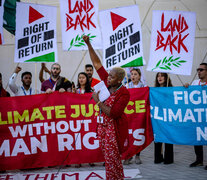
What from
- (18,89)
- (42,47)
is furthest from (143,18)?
(18,89)

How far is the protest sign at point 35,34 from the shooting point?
20.3 ft

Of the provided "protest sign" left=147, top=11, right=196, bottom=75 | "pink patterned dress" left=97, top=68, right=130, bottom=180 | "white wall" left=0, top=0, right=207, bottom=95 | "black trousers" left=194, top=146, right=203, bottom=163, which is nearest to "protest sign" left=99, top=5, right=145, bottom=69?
"protest sign" left=147, top=11, right=196, bottom=75

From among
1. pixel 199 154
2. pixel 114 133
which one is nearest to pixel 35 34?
pixel 114 133

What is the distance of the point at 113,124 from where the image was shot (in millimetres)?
3881

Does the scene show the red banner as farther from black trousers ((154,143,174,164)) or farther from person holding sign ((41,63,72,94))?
person holding sign ((41,63,72,94))

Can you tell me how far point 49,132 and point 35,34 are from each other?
192 centimetres

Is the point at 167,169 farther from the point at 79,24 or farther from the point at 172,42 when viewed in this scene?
the point at 79,24

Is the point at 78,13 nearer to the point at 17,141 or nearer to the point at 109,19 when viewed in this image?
the point at 109,19

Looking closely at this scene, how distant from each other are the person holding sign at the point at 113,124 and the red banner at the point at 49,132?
5.86ft

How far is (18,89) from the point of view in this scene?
6.16 meters

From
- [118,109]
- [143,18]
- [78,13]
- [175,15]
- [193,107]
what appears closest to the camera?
[118,109]

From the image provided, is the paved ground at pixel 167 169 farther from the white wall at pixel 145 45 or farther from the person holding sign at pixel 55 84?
the white wall at pixel 145 45

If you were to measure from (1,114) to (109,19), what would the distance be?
8.52 ft

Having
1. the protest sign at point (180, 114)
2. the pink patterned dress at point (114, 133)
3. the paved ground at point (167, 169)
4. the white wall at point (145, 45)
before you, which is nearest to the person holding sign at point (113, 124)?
the pink patterned dress at point (114, 133)
